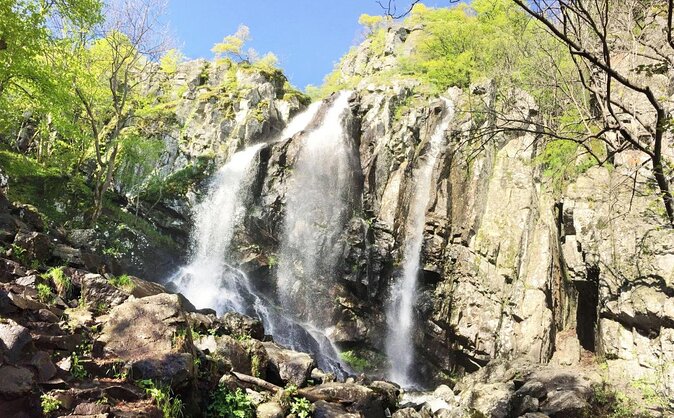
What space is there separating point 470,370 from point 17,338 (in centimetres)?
1552

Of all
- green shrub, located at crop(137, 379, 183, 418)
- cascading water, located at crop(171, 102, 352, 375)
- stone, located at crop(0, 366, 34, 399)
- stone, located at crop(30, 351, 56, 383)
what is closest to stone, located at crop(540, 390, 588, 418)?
cascading water, located at crop(171, 102, 352, 375)

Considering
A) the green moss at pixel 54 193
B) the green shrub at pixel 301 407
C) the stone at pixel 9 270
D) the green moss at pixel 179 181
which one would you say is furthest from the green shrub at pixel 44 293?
the green moss at pixel 179 181

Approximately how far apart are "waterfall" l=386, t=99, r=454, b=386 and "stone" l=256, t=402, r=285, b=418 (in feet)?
36.7

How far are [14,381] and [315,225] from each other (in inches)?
656

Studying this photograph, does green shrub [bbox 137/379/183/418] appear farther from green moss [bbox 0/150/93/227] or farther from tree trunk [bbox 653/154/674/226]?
green moss [bbox 0/150/93/227]

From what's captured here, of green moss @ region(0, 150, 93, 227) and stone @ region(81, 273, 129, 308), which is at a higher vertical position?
green moss @ region(0, 150, 93, 227)

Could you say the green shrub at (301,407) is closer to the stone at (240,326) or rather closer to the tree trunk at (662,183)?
the stone at (240,326)

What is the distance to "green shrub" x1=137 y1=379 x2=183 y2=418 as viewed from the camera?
6039 millimetres

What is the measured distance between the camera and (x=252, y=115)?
2655 centimetres

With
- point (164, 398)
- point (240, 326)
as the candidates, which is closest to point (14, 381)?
point (164, 398)

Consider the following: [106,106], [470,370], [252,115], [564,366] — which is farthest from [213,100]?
[564,366]

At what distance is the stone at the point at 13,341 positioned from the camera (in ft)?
17.8

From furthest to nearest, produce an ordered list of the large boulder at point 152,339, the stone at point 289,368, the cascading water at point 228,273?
1. the cascading water at point 228,273
2. the stone at point 289,368
3. the large boulder at point 152,339

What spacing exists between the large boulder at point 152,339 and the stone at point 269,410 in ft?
4.44
